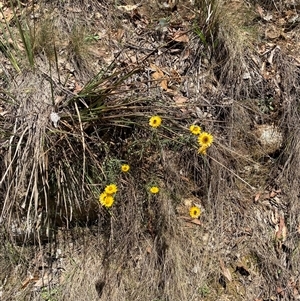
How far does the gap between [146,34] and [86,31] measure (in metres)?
0.42

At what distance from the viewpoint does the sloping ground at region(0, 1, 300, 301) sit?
8.16 feet

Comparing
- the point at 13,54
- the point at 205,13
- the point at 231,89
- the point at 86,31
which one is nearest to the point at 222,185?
the point at 231,89

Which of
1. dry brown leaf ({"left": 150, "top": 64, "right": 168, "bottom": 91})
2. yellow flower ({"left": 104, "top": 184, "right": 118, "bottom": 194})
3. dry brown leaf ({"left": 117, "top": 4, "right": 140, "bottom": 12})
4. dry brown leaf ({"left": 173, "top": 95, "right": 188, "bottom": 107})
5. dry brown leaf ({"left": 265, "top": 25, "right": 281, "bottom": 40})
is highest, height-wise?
dry brown leaf ({"left": 117, "top": 4, "right": 140, "bottom": 12})

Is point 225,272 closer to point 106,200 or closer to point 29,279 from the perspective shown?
point 106,200

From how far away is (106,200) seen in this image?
7.88 ft

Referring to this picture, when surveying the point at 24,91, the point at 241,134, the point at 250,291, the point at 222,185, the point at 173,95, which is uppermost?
the point at 24,91

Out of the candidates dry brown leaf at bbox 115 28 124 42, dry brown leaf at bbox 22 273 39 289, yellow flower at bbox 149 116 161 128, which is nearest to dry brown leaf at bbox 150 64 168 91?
dry brown leaf at bbox 115 28 124 42

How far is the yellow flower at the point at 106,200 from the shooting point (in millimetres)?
2391

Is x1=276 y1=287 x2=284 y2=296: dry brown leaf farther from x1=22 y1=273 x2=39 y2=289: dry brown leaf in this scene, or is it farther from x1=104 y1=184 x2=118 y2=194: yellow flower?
x1=22 y1=273 x2=39 y2=289: dry brown leaf

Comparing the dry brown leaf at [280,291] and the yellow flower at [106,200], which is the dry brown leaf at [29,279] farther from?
the dry brown leaf at [280,291]

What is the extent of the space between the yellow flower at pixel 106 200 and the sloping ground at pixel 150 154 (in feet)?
0.38

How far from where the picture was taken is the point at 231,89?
2.83m

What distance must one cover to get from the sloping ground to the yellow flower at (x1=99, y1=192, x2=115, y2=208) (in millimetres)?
114

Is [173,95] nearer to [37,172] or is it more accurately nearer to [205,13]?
[205,13]
